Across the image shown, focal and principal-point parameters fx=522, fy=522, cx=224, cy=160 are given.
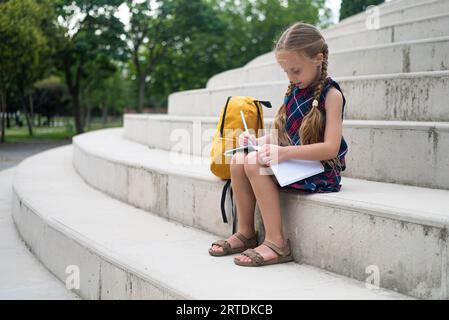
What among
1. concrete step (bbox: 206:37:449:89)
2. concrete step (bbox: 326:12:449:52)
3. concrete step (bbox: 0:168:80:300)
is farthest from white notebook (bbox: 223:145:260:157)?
concrete step (bbox: 326:12:449:52)

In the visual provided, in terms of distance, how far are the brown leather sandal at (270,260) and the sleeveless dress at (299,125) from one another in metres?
0.33

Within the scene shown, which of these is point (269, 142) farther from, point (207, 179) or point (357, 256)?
point (357, 256)

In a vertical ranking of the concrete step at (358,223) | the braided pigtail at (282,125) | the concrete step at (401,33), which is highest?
the concrete step at (401,33)

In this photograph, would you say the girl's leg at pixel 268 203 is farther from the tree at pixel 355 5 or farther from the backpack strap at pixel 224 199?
the tree at pixel 355 5

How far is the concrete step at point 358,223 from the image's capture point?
2145 mm

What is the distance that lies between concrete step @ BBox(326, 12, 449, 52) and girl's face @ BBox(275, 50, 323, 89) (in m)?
3.09

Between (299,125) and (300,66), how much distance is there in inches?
13.5

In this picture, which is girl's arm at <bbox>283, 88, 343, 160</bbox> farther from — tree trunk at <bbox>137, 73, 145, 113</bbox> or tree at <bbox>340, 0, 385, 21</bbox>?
tree trunk at <bbox>137, 73, 145, 113</bbox>

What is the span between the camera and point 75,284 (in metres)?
3.18

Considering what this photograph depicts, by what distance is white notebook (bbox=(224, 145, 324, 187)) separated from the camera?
105 inches

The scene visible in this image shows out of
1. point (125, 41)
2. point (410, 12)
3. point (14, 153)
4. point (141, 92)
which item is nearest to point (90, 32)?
point (125, 41)

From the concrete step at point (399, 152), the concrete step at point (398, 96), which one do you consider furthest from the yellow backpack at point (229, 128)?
the concrete step at point (398, 96)

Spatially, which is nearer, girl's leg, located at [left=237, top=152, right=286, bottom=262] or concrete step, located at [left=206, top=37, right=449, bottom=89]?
girl's leg, located at [left=237, top=152, right=286, bottom=262]

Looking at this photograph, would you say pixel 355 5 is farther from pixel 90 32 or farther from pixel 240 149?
pixel 90 32
